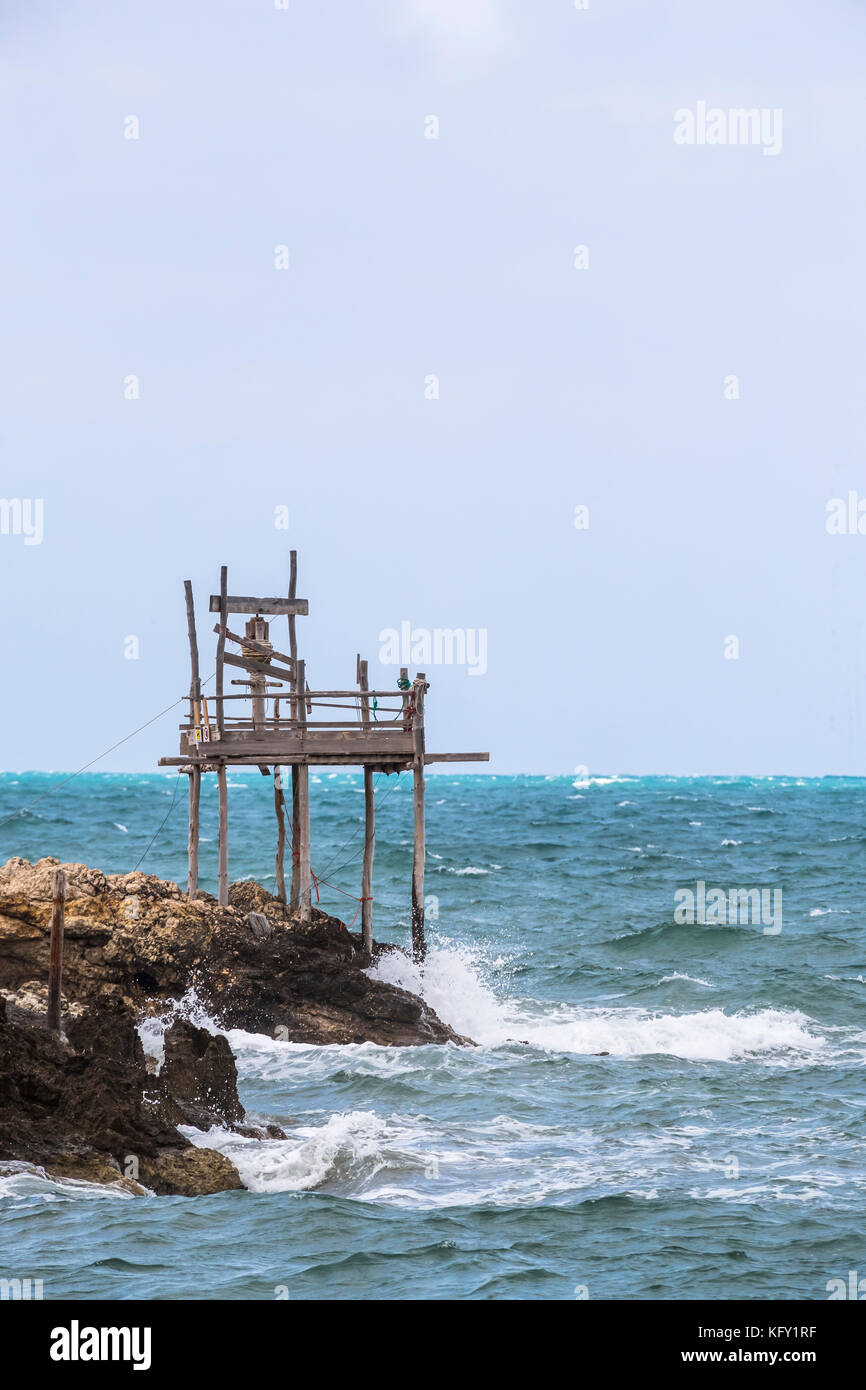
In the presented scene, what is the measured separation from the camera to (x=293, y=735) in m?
24.6

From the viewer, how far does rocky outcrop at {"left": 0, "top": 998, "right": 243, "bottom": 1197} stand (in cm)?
1559

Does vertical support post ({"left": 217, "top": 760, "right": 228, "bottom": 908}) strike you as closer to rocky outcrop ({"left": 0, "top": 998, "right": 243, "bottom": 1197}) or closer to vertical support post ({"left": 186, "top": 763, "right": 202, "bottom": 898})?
vertical support post ({"left": 186, "top": 763, "right": 202, "bottom": 898})

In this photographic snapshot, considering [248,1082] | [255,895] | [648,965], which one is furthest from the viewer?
[648,965]

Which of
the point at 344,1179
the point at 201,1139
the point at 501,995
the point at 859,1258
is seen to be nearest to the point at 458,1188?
the point at 344,1179

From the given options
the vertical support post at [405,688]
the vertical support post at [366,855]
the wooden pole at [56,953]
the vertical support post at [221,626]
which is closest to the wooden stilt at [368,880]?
the vertical support post at [366,855]

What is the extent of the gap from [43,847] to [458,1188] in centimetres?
4117

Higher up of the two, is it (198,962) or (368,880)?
(368,880)

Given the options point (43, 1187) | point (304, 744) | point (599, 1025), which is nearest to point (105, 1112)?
point (43, 1187)

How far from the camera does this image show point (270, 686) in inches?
1070

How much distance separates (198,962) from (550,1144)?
24.0ft

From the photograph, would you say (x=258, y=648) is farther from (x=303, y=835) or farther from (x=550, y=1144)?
(x=550, y=1144)

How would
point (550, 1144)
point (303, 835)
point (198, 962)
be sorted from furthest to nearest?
1. point (303, 835)
2. point (198, 962)
3. point (550, 1144)

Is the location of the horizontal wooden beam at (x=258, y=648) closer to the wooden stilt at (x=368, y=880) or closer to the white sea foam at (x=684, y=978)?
the wooden stilt at (x=368, y=880)
